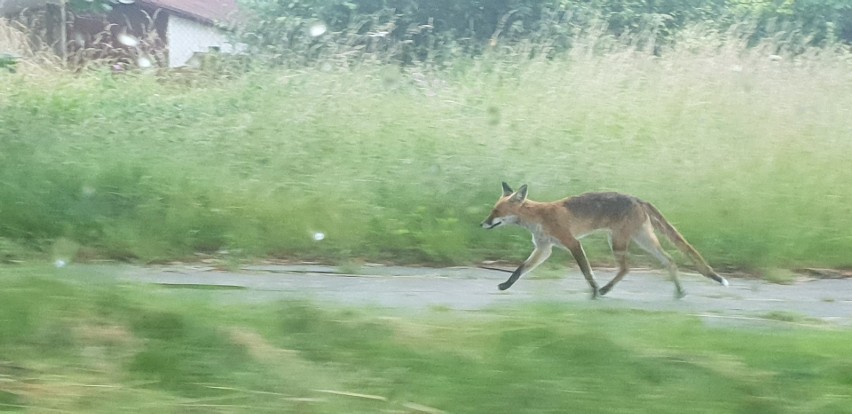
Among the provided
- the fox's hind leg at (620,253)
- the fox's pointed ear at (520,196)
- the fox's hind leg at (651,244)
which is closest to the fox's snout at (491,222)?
the fox's pointed ear at (520,196)

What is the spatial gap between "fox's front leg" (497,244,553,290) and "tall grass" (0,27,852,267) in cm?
60

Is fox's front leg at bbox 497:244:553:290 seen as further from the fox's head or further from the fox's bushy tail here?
the fox's bushy tail

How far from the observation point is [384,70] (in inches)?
322

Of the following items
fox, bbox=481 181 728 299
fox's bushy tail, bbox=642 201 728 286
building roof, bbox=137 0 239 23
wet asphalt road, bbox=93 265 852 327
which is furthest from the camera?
building roof, bbox=137 0 239 23

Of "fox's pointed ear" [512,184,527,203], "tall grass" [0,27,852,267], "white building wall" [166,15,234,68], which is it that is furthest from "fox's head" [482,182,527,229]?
"white building wall" [166,15,234,68]

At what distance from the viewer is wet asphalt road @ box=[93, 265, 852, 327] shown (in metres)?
4.06

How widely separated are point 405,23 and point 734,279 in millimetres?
3926

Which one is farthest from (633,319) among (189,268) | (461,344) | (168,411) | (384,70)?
(384,70)

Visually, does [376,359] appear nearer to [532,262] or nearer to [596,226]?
[532,262]

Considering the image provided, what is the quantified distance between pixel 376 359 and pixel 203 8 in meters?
6.44

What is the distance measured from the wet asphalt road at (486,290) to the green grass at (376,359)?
→ 13.5 inches

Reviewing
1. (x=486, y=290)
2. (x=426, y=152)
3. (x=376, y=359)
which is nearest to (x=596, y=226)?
(x=486, y=290)

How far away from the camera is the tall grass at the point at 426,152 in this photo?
6082mm

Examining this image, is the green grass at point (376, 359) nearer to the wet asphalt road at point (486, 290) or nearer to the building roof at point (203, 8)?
the wet asphalt road at point (486, 290)
